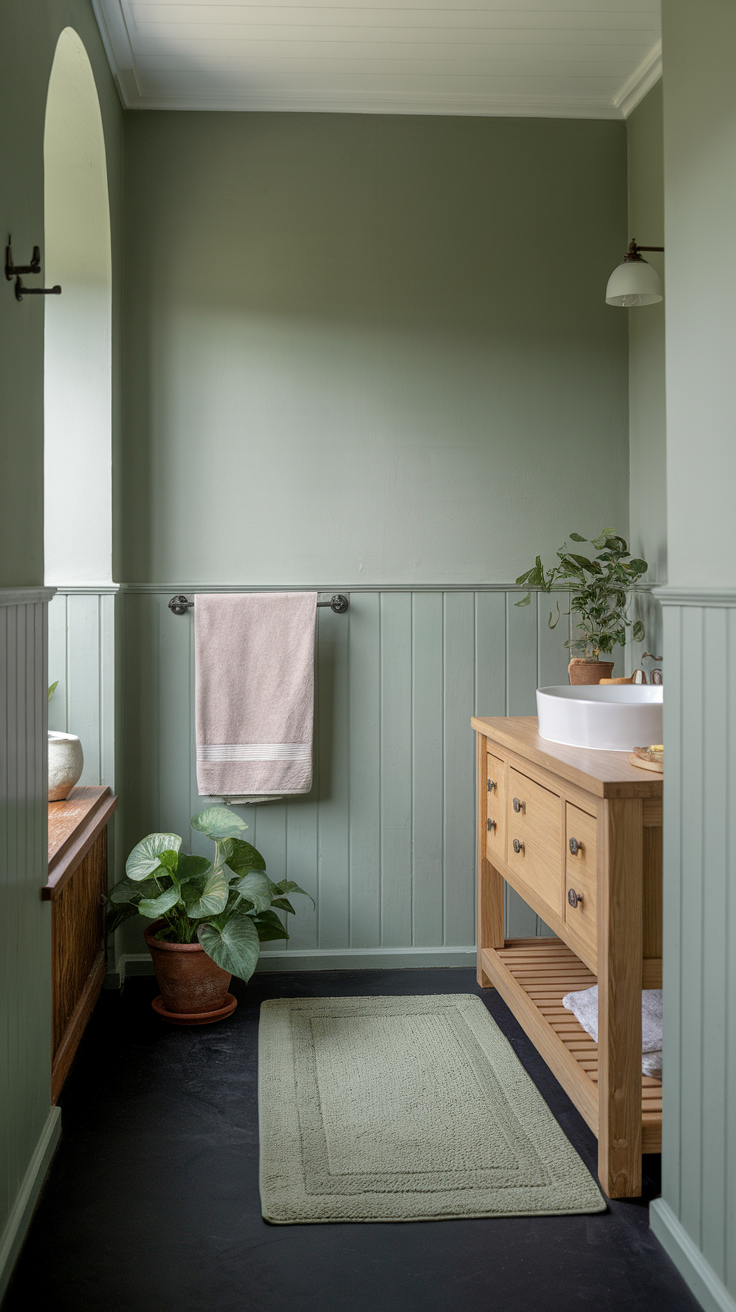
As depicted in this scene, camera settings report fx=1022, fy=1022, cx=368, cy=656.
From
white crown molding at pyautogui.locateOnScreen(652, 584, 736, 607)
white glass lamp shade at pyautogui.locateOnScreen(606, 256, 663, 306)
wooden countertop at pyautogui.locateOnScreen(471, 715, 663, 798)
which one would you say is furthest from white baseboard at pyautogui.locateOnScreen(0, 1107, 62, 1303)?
white glass lamp shade at pyautogui.locateOnScreen(606, 256, 663, 306)

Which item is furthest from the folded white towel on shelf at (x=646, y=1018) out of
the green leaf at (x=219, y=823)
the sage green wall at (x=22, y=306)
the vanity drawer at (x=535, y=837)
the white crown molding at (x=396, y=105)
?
the white crown molding at (x=396, y=105)

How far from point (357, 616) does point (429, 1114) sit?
4.48 ft

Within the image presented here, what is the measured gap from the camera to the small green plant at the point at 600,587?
108 inches

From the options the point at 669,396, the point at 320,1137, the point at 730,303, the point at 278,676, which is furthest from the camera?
the point at 278,676

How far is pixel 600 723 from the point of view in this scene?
6.76 feet


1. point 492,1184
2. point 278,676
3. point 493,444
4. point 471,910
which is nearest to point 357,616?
point 278,676

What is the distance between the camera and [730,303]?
1429 mm

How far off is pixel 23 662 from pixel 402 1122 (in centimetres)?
117

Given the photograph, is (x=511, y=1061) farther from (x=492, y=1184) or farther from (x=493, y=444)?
(x=493, y=444)

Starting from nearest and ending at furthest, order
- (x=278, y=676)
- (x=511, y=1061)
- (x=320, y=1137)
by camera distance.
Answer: (x=320, y=1137) → (x=511, y=1061) → (x=278, y=676)

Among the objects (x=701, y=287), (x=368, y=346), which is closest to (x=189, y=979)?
(x=368, y=346)

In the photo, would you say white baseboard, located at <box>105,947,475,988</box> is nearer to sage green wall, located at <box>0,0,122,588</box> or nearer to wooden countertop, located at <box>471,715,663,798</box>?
wooden countertop, located at <box>471,715,663,798</box>

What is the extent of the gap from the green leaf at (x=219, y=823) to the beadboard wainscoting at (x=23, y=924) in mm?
744

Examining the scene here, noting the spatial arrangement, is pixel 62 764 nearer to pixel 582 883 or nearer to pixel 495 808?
pixel 495 808
